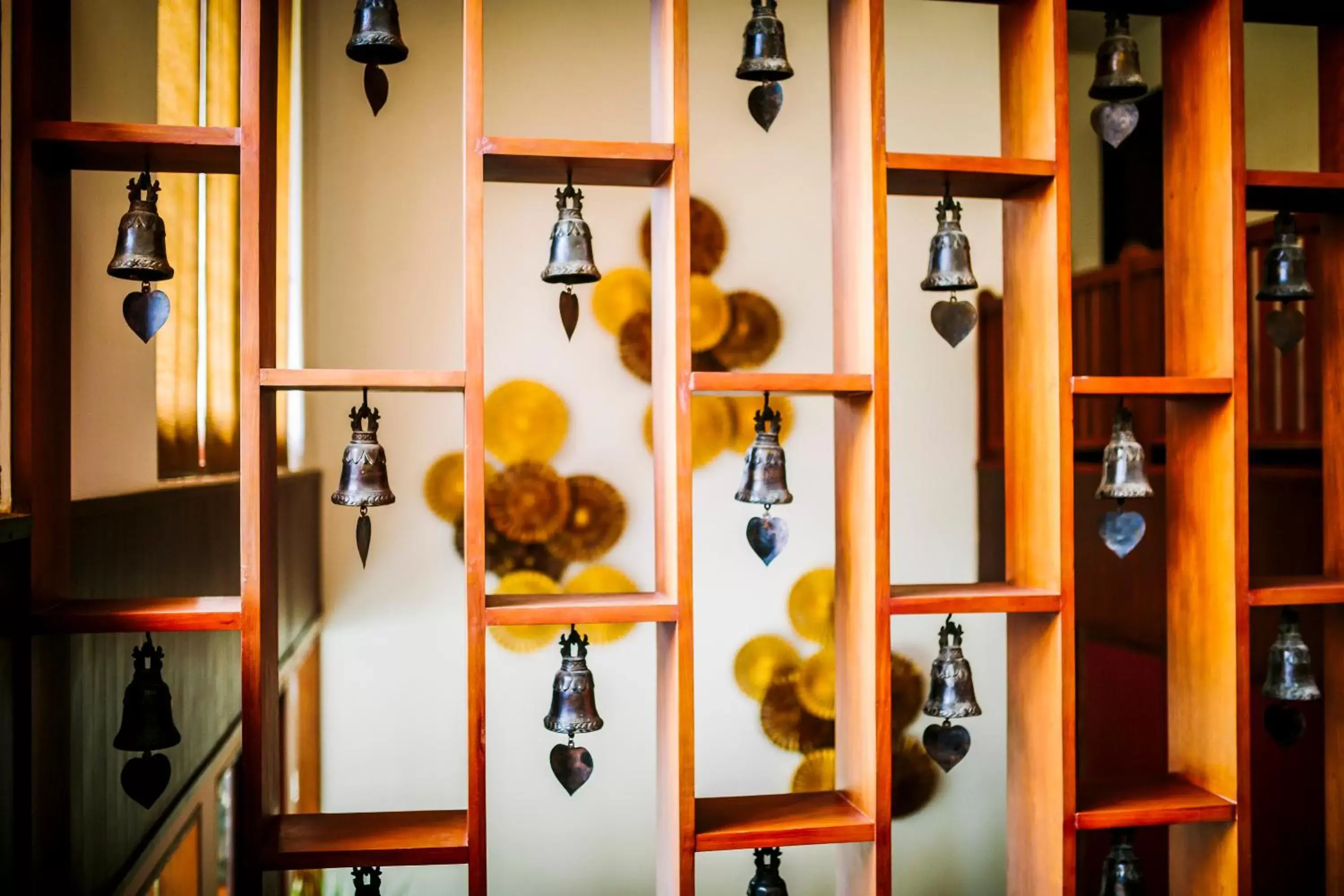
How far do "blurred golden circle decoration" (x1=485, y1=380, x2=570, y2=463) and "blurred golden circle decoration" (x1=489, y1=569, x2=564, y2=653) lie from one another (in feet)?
1.74

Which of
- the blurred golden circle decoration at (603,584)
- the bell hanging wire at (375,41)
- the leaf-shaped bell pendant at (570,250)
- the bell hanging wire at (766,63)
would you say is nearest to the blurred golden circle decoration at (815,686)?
the blurred golden circle decoration at (603,584)

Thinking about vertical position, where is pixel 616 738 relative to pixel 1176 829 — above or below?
below

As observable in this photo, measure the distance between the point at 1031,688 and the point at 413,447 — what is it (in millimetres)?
3240

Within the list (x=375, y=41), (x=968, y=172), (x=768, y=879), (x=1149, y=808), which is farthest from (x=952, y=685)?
(x=375, y=41)

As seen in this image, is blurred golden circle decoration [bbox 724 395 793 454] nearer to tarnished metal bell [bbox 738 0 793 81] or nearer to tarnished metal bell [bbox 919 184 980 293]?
tarnished metal bell [bbox 919 184 980 293]

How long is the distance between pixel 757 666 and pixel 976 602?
2905mm

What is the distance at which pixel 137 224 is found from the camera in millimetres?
1842

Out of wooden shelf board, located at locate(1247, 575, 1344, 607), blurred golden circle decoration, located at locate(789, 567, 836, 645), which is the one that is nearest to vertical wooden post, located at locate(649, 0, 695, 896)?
wooden shelf board, located at locate(1247, 575, 1344, 607)

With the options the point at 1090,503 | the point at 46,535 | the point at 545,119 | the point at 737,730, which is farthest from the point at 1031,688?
the point at 545,119

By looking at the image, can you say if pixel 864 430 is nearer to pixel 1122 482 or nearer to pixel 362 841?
pixel 1122 482

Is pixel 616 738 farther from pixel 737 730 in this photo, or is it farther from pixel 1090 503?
pixel 1090 503

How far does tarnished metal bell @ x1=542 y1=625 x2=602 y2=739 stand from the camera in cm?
198

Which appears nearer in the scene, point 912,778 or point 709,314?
point 709,314

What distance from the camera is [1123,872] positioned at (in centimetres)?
208
